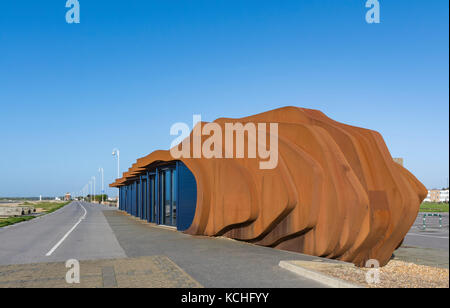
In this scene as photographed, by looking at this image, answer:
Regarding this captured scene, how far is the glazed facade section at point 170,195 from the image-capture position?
16.4m

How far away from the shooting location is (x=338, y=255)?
9922mm

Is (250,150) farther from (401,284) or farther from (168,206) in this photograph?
(168,206)

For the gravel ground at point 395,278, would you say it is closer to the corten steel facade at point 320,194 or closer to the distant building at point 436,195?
the corten steel facade at point 320,194

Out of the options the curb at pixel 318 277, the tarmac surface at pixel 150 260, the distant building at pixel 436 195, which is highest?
the curb at pixel 318 277

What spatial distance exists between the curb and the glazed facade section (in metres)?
8.21

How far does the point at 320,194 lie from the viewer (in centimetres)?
1020

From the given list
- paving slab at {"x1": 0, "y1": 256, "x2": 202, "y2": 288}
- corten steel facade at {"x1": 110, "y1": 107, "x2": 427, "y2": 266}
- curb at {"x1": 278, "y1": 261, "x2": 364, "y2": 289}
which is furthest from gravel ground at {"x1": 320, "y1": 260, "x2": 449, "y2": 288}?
paving slab at {"x1": 0, "y1": 256, "x2": 202, "y2": 288}

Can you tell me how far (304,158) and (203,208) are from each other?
5.18 metres

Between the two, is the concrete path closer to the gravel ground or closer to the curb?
the curb

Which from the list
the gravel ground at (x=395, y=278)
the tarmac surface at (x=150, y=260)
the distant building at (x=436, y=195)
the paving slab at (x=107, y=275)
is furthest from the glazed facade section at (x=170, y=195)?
the distant building at (x=436, y=195)

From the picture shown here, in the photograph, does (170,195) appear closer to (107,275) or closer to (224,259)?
(224,259)

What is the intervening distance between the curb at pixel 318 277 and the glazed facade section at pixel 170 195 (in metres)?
8.21

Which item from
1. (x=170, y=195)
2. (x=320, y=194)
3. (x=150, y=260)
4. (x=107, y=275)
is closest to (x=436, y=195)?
(x=170, y=195)

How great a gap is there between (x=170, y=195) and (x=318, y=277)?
45.2 ft
